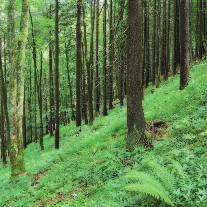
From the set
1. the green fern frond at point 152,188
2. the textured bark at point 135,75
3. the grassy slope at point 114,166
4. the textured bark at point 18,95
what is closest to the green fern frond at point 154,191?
the green fern frond at point 152,188

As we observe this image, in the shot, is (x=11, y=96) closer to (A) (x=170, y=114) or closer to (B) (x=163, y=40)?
(A) (x=170, y=114)

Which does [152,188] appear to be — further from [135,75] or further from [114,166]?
[135,75]

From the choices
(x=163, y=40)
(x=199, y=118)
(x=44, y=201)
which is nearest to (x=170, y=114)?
(x=199, y=118)

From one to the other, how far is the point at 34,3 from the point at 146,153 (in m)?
12.0

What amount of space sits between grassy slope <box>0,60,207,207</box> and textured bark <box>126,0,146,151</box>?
575 mm

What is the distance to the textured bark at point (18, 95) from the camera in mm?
15516

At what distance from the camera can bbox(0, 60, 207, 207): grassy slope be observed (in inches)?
309

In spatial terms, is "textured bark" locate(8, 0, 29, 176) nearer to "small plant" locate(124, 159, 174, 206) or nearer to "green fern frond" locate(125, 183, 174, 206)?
"small plant" locate(124, 159, 174, 206)

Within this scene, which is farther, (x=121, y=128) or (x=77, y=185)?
(x=121, y=128)

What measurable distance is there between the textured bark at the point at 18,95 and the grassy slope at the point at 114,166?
1.04 meters

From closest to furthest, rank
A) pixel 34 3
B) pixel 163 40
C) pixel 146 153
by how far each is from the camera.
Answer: pixel 146 153 < pixel 34 3 < pixel 163 40

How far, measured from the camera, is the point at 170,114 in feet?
43.0

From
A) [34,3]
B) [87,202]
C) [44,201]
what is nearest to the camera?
[87,202]

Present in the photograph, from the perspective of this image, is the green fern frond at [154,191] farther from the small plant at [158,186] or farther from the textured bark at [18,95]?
the textured bark at [18,95]
